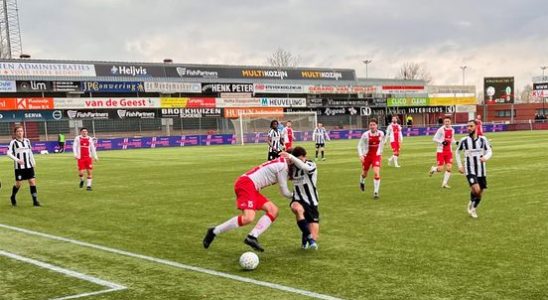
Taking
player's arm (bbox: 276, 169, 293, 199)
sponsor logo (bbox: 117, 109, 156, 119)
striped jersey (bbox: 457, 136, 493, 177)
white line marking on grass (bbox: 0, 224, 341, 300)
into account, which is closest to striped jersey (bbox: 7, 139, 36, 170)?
white line marking on grass (bbox: 0, 224, 341, 300)

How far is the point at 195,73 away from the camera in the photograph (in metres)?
66.4

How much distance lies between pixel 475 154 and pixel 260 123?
157 ft

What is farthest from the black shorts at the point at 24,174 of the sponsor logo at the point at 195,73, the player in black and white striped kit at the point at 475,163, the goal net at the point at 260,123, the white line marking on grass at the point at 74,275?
the sponsor logo at the point at 195,73

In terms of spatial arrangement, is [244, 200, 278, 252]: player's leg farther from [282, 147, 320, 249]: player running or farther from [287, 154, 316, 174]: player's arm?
[287, 154, 316, 174]: player's arm

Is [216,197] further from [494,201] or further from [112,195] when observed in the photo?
[494,201]

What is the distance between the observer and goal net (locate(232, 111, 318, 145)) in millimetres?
54625

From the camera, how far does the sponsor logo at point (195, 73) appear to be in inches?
2586

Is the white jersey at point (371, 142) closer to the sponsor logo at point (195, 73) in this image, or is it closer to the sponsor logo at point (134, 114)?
the sponsor logo at point (134, 114)

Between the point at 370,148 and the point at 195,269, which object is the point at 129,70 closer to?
the point at 370,148

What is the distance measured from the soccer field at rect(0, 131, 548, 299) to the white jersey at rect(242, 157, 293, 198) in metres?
1.02

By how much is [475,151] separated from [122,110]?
165ft

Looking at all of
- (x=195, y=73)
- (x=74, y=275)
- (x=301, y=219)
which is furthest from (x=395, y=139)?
(x=195, y=73)

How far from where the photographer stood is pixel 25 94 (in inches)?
2148

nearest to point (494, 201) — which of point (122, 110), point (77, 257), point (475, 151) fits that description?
point (475, 151)
